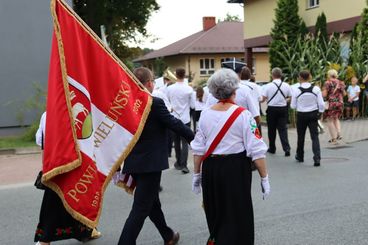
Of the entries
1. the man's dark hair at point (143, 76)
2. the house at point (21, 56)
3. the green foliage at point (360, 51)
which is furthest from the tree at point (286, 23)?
the man's dark hair at point (143, 76)

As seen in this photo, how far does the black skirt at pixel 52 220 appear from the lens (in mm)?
4601

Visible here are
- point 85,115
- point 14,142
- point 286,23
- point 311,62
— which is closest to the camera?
point 85,115

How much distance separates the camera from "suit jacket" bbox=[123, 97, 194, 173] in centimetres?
440

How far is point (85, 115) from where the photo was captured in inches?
165

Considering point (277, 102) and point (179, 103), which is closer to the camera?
point (179, 103)

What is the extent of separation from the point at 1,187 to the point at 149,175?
16.0ft

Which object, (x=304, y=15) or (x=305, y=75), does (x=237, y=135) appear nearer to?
(x=305, y=75)

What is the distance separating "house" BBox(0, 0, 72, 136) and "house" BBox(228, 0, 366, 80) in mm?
14411

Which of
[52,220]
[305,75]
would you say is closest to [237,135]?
[52,220]

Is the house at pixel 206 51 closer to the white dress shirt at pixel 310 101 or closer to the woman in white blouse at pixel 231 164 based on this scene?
the white dress shirt at pixel 310 101

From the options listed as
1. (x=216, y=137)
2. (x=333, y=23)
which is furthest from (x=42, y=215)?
(x=333, y=23)

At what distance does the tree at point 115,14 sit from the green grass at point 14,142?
12.5m

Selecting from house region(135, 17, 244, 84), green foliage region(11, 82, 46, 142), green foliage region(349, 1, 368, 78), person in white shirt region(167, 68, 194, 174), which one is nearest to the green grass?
green foliage region(11, 82, 46, 142)

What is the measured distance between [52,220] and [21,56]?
11.1 m
